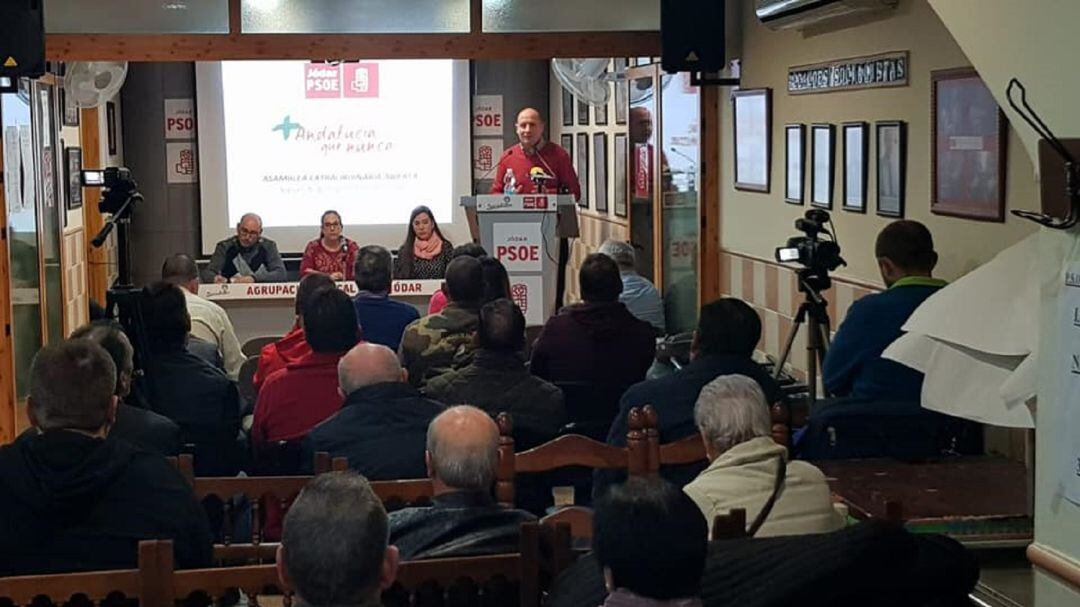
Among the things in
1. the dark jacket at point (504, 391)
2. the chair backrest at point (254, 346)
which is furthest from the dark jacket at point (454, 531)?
the chair backrest at point (254, 346)

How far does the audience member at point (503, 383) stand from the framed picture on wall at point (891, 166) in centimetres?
175

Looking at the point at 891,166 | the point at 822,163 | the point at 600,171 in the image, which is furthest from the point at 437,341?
the point at 600,171

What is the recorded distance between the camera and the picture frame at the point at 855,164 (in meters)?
5.75

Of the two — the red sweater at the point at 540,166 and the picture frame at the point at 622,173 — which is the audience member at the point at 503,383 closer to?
the red sweater at the point at 540,166

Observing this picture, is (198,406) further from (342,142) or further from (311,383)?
(342,142)

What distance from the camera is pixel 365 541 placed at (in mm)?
2180

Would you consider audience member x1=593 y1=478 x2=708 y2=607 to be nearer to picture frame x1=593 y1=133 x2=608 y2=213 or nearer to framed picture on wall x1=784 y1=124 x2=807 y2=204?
framed picture on wall x1=784 y1=124 x2=807 y2=204

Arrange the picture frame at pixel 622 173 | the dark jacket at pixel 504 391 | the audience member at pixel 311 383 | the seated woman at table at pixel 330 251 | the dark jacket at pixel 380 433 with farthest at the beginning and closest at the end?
the picture frame at pixel 622 173 → the seated woman at table at pixel 330 251 → the audience member at pixel 311 383 → the dark jacket at pixel 504 391 → the dark jacket at pixel 380 433

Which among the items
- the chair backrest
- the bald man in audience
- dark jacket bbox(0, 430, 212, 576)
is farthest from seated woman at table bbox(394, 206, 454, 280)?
dark jacket bbox(0, 430, 212, 576)

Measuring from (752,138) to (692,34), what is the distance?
24.0 inches

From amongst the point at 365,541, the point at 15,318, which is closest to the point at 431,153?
the point at 15,318

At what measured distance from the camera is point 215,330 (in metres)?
6.20

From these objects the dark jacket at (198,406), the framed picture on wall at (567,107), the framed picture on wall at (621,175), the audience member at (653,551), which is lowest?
the dark jacket at (198,406)

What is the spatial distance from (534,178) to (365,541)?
21.8 feet
